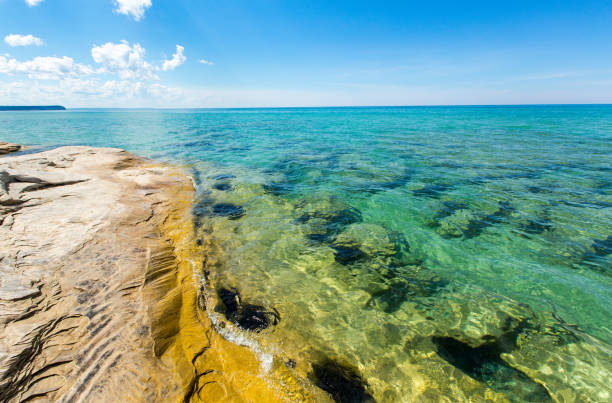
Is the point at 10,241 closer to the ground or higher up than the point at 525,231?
higher up

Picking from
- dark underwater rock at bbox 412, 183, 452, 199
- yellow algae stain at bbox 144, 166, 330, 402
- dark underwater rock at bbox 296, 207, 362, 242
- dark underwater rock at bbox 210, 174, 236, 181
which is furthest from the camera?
dark underwater rock at bbox 210, 174, 236, 181

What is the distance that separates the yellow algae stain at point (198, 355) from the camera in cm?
304

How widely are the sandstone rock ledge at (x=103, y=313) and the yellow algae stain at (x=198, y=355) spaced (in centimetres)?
1

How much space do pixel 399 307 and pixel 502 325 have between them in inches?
66.9

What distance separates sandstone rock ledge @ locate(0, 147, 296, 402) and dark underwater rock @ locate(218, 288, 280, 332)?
41 cm

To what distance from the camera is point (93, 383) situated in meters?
2.73

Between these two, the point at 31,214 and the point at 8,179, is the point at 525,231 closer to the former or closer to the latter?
the point at 31,214

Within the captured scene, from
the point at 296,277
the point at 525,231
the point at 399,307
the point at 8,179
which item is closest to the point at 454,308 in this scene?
the point at 399,307

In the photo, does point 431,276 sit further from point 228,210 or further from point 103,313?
point 228,210

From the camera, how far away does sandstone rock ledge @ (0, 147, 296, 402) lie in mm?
2771

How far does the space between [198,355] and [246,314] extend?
39.8 inches

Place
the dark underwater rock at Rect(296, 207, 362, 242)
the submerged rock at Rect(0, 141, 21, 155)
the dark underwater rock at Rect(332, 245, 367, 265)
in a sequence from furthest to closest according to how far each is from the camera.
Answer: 1. the submerged rock at Rect(0, 141, 21, 155)
2. the dark underwater rock at Rect(296, 207, 362, 242)
3. the dark underwater rock at Rect(332, 245, 367, 265)

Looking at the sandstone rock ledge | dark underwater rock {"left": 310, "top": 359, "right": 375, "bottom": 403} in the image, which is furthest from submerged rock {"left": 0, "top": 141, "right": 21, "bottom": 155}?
dark underwater rock {"left": 310, "top": 359, "right": 375, "bottom": 403}

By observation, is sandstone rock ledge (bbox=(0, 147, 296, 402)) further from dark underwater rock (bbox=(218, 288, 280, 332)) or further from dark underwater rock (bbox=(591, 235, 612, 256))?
dark underwater rock (bbox=(591, 235, 612, 256))
